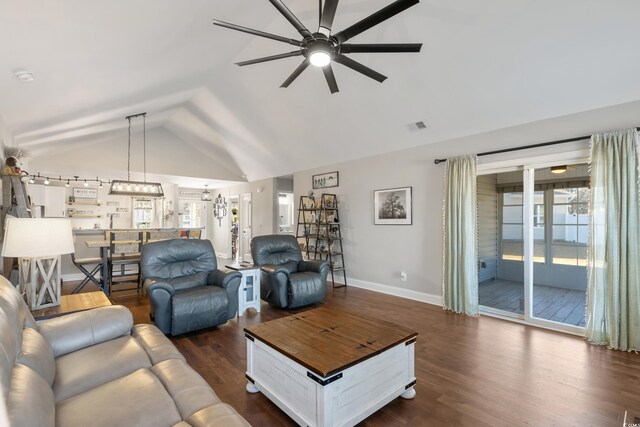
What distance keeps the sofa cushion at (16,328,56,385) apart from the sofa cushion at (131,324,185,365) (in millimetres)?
450

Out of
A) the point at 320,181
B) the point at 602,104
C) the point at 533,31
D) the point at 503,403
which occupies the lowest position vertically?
the point at 503,403

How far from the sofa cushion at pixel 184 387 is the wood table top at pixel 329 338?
57 cm

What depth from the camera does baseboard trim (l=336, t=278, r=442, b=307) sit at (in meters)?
4.63

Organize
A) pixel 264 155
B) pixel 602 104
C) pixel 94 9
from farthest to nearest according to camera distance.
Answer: pixel 264 155 < pixel 602 104 < pixel 94 9

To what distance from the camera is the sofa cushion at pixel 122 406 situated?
122 centimetres

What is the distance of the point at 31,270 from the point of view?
2.67m

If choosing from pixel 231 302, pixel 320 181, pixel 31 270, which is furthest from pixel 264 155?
pixel 31 270

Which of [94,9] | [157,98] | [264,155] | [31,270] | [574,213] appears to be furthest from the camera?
[264,155]

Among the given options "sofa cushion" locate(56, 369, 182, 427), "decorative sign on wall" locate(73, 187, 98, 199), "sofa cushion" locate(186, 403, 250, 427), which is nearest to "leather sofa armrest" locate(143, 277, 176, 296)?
"sofa cushion" locate(56, 369, 182, 427)

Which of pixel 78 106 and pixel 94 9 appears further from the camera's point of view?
pixel 78 106

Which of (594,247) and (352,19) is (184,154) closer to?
(352,19)

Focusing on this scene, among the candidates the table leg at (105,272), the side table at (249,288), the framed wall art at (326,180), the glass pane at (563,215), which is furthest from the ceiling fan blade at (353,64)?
the table leg at (105,272)

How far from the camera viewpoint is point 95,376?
5.20ft

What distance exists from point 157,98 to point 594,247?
607cm
